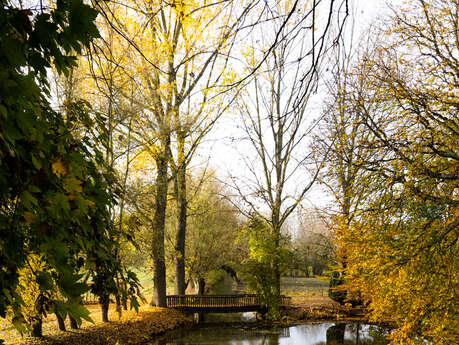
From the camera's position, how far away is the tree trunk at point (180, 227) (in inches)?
560

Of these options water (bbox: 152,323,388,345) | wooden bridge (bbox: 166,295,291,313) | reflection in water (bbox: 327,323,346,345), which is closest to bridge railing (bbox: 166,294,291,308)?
wooden bridge (bbox: 166,295,291,313)

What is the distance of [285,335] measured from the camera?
13008 mm

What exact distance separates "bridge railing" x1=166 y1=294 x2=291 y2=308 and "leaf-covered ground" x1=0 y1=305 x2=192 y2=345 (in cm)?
71

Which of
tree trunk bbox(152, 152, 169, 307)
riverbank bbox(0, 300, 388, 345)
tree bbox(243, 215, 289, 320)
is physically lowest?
riverbank bbox(0, 300, 388, 345)

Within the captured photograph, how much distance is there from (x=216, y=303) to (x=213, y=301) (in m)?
0.16

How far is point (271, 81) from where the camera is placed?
53.3ft

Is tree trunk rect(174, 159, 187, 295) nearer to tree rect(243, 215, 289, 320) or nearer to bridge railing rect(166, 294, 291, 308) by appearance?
bridge railing rect(166, 294, 291, 308)

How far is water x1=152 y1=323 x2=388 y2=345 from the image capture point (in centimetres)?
1192

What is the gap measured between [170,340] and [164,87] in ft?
26.9

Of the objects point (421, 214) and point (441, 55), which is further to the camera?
point (441, 55)

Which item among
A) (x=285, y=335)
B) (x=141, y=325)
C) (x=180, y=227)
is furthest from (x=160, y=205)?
(x=285, y=335)

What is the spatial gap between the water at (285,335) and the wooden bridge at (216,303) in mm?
960

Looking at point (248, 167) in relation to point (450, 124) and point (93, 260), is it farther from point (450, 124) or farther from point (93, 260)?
point (93, 260)

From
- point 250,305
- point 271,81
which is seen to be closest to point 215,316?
point 250,305
